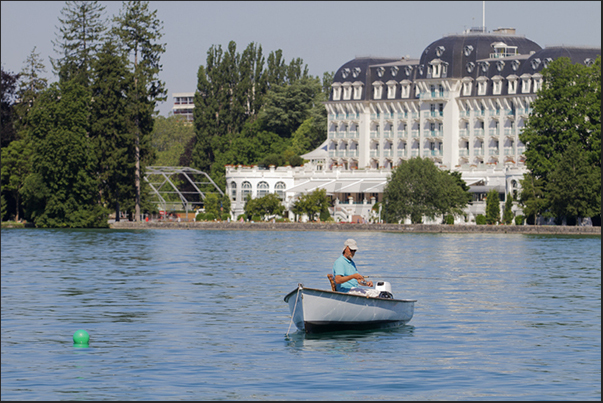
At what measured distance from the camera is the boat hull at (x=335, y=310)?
1041 inches

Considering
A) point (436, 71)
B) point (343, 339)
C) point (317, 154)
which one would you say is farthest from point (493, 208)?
point (343, 339)

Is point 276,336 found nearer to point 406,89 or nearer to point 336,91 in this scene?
point 406,89

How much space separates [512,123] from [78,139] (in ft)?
175

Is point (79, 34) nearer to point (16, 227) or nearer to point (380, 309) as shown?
point (16, 227)

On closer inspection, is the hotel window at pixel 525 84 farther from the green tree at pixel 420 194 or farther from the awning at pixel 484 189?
the green tree at pixel 420 194

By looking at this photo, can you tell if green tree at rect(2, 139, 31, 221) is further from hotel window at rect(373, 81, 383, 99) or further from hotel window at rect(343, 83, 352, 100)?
hotel window at rect(373, 81, 383, 99)

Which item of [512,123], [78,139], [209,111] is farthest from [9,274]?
[209,111]

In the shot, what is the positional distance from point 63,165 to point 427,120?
5364 centimetres

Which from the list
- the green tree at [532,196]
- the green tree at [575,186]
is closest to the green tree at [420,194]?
the green tree at [532,196]

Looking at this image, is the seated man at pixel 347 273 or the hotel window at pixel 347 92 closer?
the seated man at pixel 347 273

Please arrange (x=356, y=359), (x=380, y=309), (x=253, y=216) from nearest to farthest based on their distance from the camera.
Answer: (x=356, y=359) → (x=380, y=309) → (x=253, y=216)

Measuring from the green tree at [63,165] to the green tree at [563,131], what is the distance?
41132 mm

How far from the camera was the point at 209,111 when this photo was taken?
14625cm

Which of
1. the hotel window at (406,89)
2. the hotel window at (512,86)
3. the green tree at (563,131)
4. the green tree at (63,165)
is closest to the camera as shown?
the green tree at (563,131)
